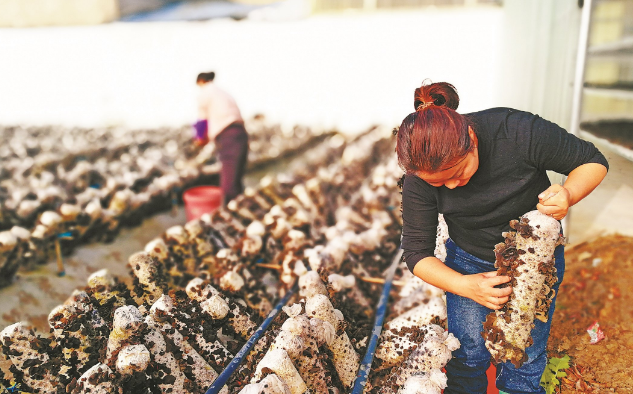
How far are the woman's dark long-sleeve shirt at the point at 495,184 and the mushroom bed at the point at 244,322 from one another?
0.41 metres

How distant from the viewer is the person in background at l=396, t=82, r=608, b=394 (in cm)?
159

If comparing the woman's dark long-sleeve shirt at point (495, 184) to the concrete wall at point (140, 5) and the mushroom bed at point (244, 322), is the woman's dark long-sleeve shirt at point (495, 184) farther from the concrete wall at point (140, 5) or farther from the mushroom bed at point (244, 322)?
the concrete wall at point (140, 5)

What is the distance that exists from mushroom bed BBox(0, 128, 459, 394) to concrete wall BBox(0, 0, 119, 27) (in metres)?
2.05

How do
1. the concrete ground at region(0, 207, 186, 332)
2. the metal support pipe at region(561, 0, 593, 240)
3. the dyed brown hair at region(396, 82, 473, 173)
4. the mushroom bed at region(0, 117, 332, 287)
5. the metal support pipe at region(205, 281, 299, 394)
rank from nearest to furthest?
the dyed brown hair at region(396, 82, 473, 173) < the metal support pipe at region(205, 281, 299, 394) < the metal support pipe at region(561, 0, 593, 240) < the concrete ground at region(0, 207, 186, 332) < the mushroom bed at region(0, 117, 332, 287)

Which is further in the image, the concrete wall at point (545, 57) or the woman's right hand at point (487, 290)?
the concrete wall at point (545, 57)

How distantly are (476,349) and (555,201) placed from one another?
0.80 metres

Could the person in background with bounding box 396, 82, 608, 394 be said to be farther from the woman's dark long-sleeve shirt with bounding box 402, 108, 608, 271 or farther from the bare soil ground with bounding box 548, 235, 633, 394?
the bare soil ground with bounding box 548, 235, 633, 394

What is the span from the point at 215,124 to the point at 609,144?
3.76 m

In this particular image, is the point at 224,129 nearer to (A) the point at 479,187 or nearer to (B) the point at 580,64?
(B) the point at 580,64

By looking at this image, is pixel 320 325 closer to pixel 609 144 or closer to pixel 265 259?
pixel 265 259

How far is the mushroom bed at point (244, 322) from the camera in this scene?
6.68 feet

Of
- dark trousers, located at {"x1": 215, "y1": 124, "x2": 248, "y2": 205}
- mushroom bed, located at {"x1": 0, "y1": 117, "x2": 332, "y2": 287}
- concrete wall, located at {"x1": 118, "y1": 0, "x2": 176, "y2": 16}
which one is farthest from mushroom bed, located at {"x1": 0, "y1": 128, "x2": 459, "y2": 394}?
concrete wall, located at {"x1": 118, "y1": 0, "x2": 176, "y2": 16}

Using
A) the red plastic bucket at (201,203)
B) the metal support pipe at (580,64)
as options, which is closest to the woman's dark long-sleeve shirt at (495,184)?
the metal support pipe at (580,64)

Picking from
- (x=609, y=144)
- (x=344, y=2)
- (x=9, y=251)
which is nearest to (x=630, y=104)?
(x=609, y=144)
